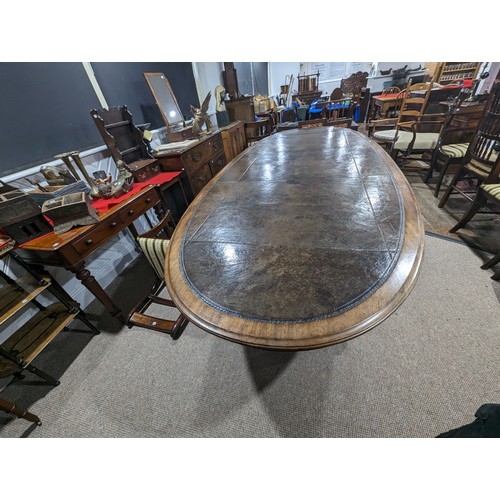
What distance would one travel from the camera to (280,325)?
59 cm

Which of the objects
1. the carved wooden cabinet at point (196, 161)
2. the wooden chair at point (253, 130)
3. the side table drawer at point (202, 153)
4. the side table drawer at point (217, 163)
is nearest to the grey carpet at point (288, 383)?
the carved wooden cabinet at point (196, 161)

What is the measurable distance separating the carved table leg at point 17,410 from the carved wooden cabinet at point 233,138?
3.12 meters

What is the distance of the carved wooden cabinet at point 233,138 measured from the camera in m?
3.05

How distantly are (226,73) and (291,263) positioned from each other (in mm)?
4148

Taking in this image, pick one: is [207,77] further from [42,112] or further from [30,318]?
[30,318]

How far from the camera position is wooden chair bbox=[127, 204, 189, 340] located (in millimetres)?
1246

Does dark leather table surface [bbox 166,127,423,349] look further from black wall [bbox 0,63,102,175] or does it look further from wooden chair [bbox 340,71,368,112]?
wooden chair [bbox 340,71,368,112]

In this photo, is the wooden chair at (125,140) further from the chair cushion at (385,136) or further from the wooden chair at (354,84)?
the wooden chair at (354,84)

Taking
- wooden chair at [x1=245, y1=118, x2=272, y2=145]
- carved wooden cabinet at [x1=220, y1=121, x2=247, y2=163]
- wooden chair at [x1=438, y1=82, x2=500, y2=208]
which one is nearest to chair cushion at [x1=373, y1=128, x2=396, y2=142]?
wooden chair at [x1=438, y1=82, x2=500, y2=208]

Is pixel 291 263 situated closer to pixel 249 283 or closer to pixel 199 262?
pixel 249 283

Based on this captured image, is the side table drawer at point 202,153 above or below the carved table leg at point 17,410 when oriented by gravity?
above

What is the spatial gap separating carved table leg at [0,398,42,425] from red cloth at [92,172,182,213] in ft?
3.72

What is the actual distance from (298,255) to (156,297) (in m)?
1.41
